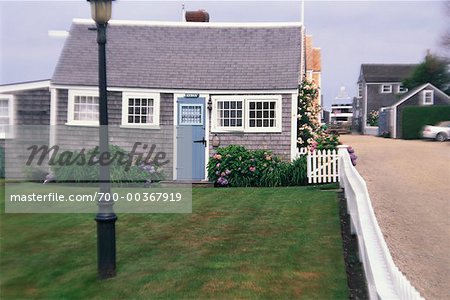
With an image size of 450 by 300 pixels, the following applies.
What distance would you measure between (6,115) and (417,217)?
42.3ft

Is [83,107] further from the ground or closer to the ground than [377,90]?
closer to the ground

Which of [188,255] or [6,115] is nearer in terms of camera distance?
[188,255]

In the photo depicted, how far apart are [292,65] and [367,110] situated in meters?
44.1

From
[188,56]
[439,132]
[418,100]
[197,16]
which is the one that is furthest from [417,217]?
[418,100]

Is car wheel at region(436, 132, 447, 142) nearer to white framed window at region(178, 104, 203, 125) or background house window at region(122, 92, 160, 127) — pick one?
white framed window at region(178, 104, 203, 125)

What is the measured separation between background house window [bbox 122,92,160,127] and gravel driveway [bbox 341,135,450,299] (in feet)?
23.1

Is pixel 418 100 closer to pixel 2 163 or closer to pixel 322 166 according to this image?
pixel 322 166

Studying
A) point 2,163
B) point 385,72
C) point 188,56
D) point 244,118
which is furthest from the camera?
point 385,72

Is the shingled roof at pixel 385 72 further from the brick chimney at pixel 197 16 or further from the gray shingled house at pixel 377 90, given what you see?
the brick chimney at pixel 197 16

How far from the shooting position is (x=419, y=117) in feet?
129

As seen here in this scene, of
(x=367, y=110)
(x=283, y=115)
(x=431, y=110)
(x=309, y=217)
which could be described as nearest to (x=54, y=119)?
(x=283, y=115)

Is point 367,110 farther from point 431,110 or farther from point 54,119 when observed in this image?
point 54,119

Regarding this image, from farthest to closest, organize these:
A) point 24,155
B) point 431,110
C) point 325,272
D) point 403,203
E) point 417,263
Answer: point 431,110
point 24,155
point 403,203
point 417,263
point 325,272

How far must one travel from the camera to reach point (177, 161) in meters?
16.8
